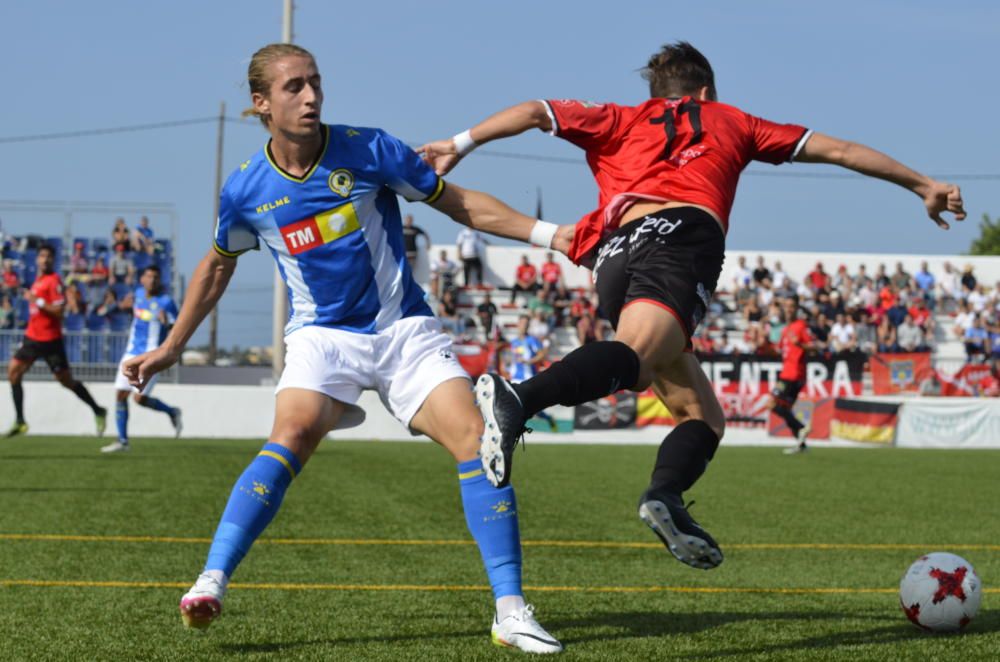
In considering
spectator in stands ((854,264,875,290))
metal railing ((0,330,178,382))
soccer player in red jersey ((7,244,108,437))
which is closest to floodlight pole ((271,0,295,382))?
metal railing ((0,330,178,382))

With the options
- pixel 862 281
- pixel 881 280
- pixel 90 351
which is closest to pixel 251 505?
pixel 90 351

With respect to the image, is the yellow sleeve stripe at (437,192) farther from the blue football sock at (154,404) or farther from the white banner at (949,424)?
the white banner at (949,424)

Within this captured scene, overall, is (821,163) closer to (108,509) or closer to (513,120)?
(513,120)

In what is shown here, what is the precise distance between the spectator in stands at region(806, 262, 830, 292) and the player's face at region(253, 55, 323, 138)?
93.6 ft

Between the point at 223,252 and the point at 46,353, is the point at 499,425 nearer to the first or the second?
the point at 223,252

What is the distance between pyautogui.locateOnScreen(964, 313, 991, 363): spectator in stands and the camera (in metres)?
30.0

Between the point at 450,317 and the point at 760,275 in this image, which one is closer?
the point at 450,317

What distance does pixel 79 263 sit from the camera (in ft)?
95.8

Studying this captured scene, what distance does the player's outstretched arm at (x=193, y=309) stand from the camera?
5129 millimetres

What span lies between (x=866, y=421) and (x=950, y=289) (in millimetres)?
9976

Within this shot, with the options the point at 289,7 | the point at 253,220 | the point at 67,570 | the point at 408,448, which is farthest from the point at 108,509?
the point at 289,7

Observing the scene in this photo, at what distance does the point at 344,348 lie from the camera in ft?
15.8

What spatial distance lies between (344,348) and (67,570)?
2598 mm

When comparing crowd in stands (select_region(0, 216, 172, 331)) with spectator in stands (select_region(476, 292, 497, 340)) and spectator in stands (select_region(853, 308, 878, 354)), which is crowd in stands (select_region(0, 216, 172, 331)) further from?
spectator in stands (select_region(853, 308, 878, 354))
